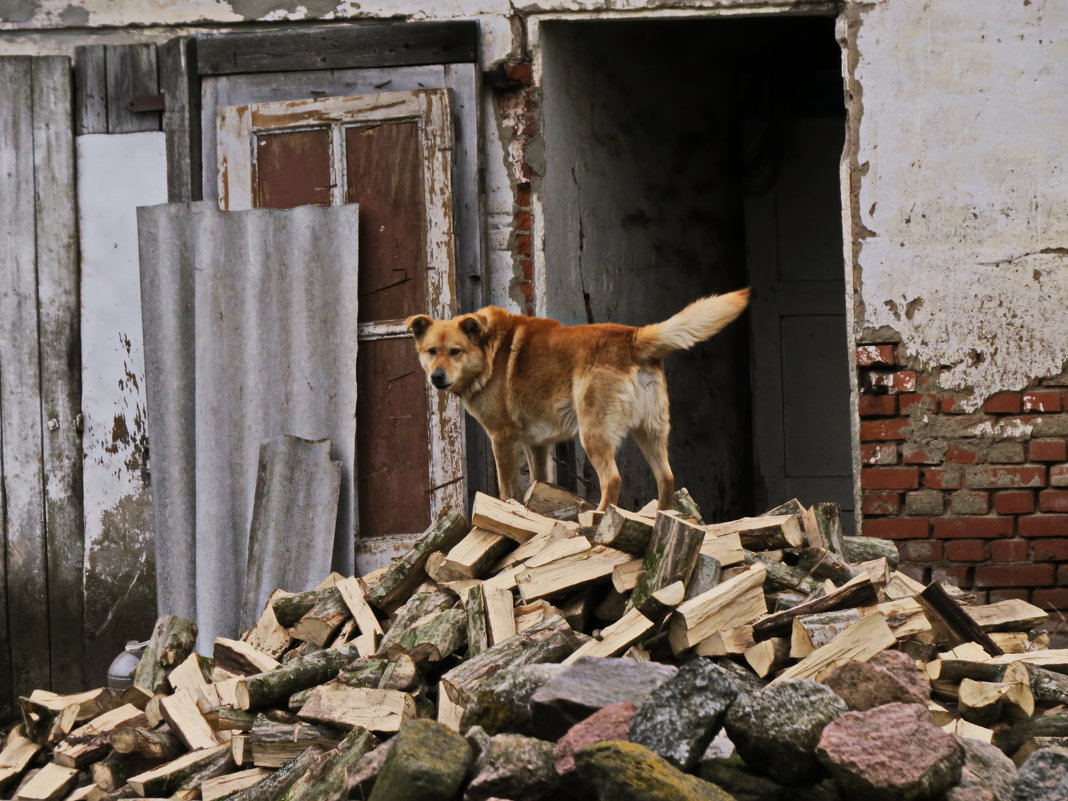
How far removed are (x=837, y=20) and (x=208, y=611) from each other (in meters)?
3.80

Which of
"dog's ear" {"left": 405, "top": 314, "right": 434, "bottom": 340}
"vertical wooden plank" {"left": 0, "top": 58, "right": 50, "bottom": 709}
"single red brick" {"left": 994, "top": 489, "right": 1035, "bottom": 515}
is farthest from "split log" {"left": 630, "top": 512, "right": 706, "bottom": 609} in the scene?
"vertical wooden plank" {"left": 0, "top": 58, "right": 50, "bottom": 709}

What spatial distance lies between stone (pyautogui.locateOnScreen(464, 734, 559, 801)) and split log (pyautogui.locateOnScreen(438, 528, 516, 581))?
138cm

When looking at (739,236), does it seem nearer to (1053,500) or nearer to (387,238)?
(387,238)

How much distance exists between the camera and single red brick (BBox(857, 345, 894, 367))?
583 cm

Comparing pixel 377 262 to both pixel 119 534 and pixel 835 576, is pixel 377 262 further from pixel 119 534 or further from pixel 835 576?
pixel 835 576

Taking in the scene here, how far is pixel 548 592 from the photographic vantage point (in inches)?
169

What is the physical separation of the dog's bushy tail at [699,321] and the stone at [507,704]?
6.14 ft

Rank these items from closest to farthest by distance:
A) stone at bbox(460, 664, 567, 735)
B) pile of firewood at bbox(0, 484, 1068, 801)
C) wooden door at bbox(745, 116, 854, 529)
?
pile of firewood at bbox(0, 484, 1068, 801) < stone at bbox(460, 664, 567, 735) < wooden door at bbox(745, 116, 854, 529)

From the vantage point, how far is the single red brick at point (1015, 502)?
5.79 meters

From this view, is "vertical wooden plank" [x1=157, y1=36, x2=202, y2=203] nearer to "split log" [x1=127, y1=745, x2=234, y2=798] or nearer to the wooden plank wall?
the wooden plank wall

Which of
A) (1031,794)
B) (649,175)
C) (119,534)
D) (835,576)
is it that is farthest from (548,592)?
(649,175)

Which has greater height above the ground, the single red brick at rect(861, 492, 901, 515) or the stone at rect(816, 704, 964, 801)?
the single red brick at rect(861, 492, 901, 515)

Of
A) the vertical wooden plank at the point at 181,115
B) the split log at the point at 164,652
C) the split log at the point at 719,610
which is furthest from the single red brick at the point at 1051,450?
the vertical wooden plank at the point at 181,115

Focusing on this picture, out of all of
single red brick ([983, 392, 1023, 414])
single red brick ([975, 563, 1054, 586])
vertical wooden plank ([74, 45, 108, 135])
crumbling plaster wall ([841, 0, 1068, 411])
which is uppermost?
vertical wooden plank ([74, 45, 108, 135])
